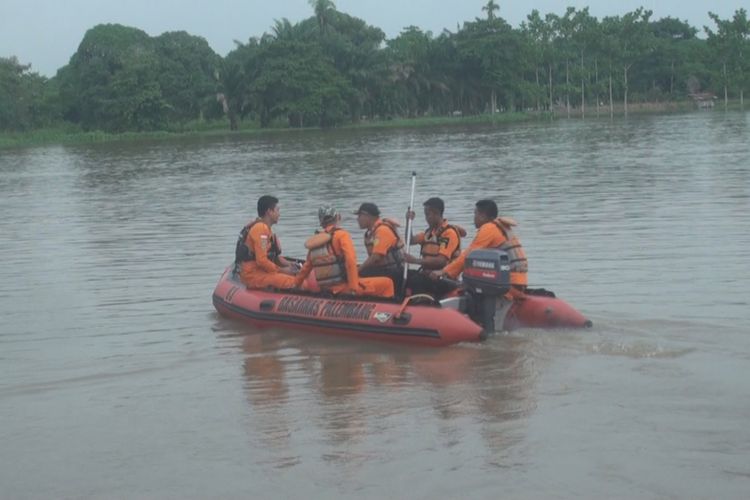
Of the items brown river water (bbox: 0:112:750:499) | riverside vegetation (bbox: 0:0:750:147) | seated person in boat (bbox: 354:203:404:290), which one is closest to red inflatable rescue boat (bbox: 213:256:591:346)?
brown river water (bbox: 0:112:750:499)

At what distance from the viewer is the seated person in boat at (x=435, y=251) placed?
9.60m

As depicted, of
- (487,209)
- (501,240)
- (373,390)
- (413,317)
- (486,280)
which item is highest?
(487,209)

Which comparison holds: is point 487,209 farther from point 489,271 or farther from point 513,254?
point 489,271

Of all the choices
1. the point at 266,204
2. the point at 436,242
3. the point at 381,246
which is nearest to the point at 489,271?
the point at 436,242

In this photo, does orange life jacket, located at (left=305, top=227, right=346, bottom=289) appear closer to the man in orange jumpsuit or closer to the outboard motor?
the man in orange jumpsuit

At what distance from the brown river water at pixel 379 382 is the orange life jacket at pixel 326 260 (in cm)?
56

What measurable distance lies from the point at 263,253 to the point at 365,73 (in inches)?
2265

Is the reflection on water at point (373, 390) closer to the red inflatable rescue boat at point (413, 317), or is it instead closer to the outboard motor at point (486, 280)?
the red inflatable rescue boat at point (413, 317)

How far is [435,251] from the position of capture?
9734 mm

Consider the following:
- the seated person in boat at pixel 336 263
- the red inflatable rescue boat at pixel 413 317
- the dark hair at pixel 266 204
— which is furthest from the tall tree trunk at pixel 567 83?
the red inflatable rescue boat at pixel 413 317

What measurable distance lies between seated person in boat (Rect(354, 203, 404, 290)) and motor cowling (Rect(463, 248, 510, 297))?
991mm

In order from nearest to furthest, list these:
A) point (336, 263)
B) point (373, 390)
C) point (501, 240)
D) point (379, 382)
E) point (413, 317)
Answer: point (373, 390)
point (379, 382)
point (413, 317)
point (501, 240)
point (336, 263)

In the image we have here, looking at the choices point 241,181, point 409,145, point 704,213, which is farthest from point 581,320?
point 409,145

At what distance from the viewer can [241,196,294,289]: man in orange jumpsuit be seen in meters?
10.2
